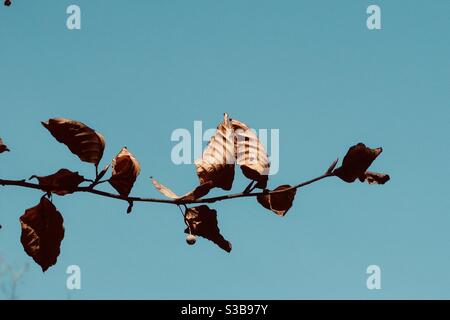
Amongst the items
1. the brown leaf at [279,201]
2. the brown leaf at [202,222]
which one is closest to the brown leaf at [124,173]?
the brown leaf at [202,222]

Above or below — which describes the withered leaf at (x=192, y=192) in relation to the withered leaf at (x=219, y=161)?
below

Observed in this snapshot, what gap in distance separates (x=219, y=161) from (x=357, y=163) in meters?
0.22

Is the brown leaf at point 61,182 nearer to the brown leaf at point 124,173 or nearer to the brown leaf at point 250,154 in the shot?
the brown leaf at point 124,173

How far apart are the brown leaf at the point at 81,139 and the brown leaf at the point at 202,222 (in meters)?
0.18

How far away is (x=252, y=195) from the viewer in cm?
74

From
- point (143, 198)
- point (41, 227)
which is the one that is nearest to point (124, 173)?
point (143, 198)

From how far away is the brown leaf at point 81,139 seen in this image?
756 mm

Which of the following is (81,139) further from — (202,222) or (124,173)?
(202,222)

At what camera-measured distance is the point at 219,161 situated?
29.3 inches
